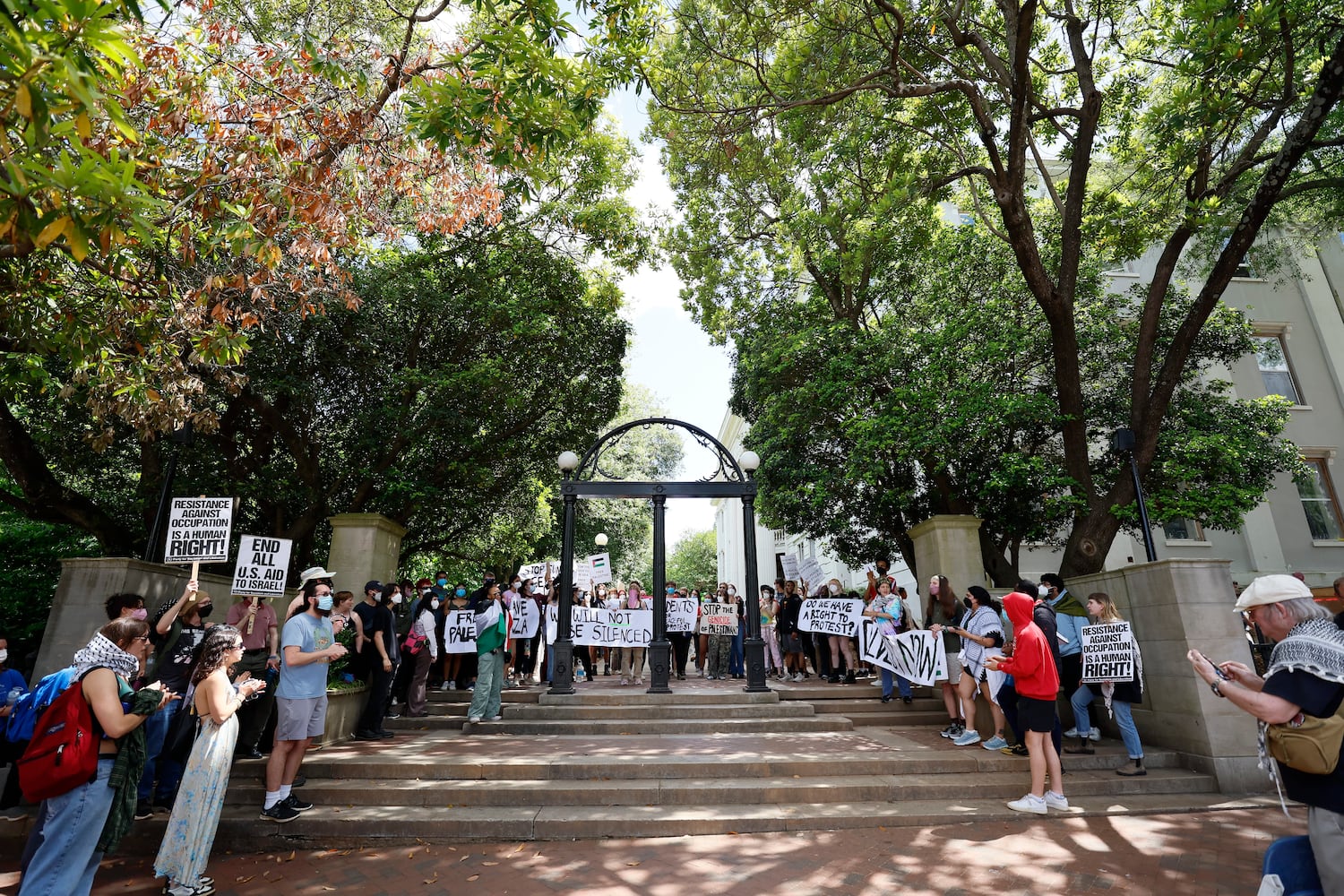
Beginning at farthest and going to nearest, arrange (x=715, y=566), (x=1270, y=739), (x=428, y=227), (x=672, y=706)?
(x=715, y=566), (x=672, y=706), (x=428, y=227), (x=1270, y=739)

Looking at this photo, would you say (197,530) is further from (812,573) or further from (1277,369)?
(1277,369)

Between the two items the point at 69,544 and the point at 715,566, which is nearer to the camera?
the point at 69,544

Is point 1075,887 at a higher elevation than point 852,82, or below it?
below

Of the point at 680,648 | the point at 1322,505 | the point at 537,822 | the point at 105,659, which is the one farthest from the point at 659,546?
the point at 1322,505

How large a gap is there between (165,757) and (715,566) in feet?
186

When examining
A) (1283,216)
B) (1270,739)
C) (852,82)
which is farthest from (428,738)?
(1283,216)

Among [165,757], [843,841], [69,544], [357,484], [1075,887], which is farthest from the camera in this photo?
[69,544]

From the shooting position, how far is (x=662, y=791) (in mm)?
6348

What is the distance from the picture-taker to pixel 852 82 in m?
Answer: 11.3

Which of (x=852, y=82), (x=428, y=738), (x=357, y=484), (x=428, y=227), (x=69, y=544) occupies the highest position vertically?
(x=852, y=82)

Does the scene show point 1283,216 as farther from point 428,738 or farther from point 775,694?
point 428,738

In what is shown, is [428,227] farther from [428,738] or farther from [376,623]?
[428,738]

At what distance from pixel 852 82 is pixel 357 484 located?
1317 centimetres

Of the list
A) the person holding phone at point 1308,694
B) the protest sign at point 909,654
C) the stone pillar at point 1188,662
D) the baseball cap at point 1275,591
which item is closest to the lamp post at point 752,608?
the protest sign at point 909,654
